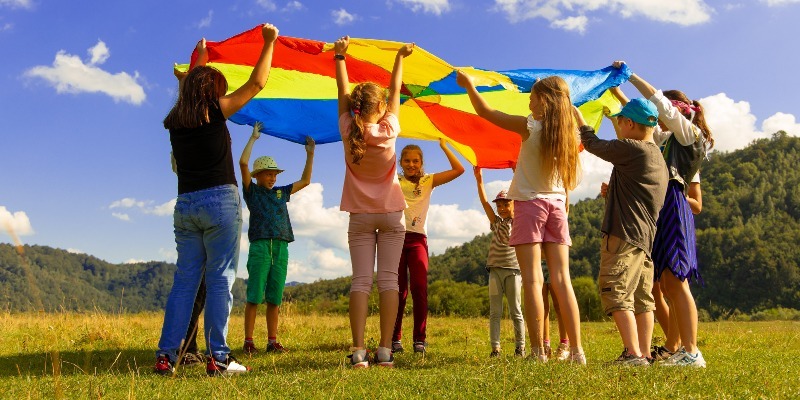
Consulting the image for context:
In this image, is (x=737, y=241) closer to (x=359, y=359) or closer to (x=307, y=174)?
(x=307, y=174)

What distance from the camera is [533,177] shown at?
14.6 feet

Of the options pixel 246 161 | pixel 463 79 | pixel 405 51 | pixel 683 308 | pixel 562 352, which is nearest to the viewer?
pixel 683 308

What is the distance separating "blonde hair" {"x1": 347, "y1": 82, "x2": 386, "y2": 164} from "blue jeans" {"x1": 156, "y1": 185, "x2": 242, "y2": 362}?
91cm

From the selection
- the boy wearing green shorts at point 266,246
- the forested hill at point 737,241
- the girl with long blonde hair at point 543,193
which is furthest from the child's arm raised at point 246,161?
the forested hill at point 737,241

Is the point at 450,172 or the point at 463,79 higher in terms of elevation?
the point at 463,79

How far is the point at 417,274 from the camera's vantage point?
6020mm

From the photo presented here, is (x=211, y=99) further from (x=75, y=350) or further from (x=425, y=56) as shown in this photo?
(x=75, y=350)

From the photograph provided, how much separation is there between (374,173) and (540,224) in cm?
122

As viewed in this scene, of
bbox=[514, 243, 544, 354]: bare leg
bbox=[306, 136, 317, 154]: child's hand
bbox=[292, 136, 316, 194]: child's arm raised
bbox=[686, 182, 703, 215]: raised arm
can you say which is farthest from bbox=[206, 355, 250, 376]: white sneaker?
bbox=[686, 182, 703, 215]: raised arm

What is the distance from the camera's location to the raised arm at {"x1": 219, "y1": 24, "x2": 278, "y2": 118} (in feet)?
14.0

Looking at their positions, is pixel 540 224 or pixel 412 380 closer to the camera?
pixel 412 380

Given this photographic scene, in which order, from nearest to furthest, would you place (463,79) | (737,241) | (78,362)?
(463,79) < (78,362) < (737,241)

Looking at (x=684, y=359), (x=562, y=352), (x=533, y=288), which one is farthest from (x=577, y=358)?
(x=562, y=352)

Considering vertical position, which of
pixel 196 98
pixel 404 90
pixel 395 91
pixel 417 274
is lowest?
pixel 417 274
